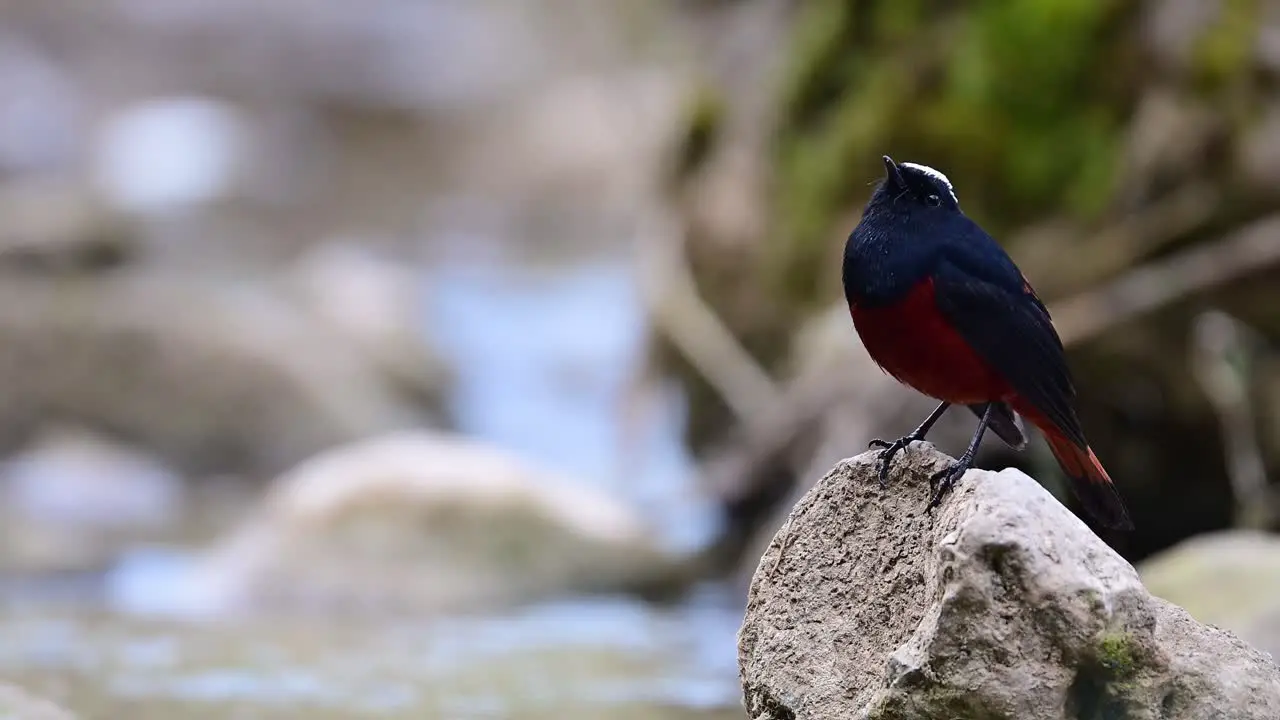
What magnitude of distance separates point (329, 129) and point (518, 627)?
1857 cm

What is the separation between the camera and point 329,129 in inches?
1007

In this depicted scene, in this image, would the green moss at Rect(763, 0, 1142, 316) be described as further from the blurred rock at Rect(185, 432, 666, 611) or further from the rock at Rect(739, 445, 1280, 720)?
the rock at Rect(739, 445, 1280, 720)

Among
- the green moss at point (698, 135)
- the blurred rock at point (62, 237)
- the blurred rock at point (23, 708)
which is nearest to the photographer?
the blurred rock at point (23, 708)

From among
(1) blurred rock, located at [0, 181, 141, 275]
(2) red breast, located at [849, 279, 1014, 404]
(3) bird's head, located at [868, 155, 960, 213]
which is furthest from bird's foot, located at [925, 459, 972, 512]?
(1) blurred rock, located at [0, 181, 141, 275]

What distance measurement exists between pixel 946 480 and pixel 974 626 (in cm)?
51

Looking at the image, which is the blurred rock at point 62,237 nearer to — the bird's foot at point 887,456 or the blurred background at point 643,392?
the blurred background at point 643,392

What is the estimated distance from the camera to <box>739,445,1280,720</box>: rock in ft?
9.97

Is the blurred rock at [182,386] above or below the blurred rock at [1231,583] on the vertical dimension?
above

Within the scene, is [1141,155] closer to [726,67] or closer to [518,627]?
[518,627]

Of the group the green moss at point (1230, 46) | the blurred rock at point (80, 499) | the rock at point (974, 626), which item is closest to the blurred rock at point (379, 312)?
the blurred rock at point (80, 499)

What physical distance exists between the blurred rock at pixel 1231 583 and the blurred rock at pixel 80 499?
6.20 metres

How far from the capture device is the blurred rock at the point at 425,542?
28.3 feet

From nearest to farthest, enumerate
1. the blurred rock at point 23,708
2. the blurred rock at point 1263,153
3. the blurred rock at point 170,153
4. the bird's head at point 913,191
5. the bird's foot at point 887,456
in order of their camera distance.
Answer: the bird's foot at point 887,456 < the bird's head at point 913,191 < the blurred rock at point 23,708 < the blurred rock at point 1263,153 < the blurred rock at point 170,153

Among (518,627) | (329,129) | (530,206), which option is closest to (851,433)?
(518,627)
